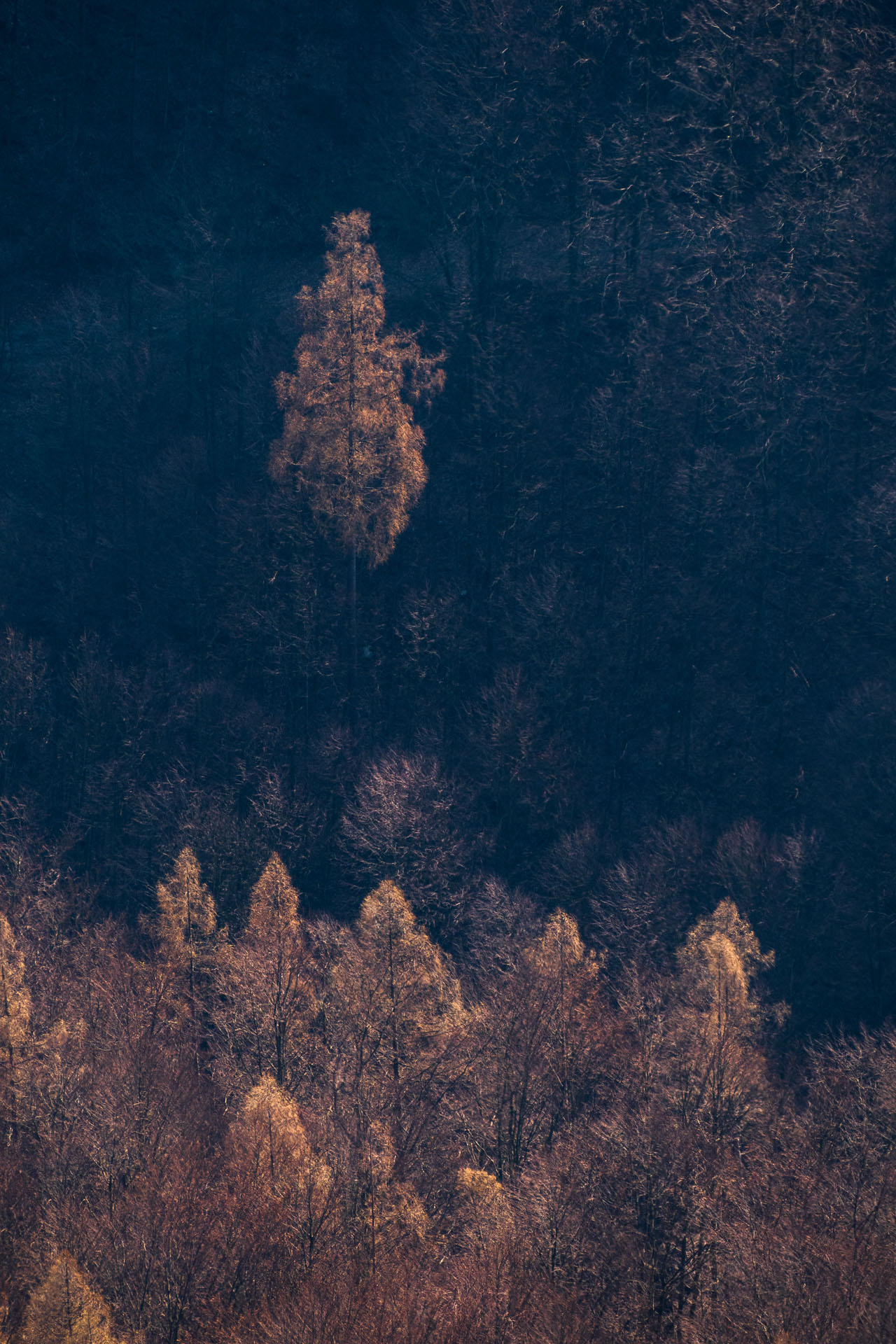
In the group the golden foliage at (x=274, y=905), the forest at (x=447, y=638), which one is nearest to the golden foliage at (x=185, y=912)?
the forest at (x=447, y=638)

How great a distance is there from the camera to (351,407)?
1837 inches

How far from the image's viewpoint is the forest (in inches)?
1479

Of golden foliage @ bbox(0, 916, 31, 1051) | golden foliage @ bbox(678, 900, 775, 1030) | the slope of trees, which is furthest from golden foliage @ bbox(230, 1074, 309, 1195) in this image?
golden foliage @ bbox(678, 900, 775, 1030)

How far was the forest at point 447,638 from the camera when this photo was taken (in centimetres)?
3756

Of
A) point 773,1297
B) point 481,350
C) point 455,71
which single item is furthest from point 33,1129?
point 455,71

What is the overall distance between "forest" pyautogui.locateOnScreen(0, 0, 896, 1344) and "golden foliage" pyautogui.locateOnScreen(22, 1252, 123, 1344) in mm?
2945

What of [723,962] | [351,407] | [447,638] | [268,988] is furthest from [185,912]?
[351,407]

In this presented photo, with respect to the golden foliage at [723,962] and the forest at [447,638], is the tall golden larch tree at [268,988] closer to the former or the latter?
the forest at [447,638]

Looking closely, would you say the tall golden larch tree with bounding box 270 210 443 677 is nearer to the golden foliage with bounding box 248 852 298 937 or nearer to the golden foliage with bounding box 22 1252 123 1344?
the golden foliage with bounding box 248 852 298 937

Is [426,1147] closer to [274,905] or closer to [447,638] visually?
[274,905]

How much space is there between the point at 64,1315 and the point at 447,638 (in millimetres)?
30138

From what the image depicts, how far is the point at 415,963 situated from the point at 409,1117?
4602mm

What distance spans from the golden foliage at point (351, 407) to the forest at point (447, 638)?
0.56 feet

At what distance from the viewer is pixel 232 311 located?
60094 mm
